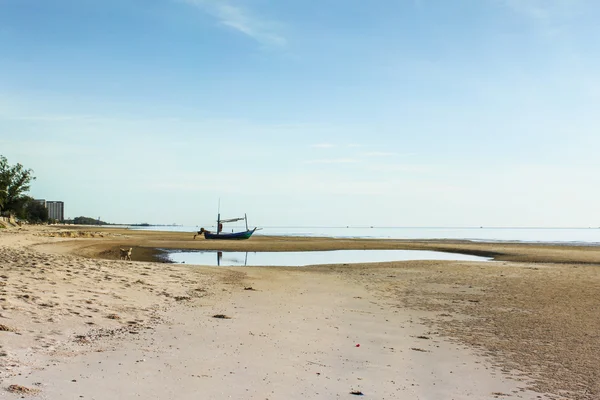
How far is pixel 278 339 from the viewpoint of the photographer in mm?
9766

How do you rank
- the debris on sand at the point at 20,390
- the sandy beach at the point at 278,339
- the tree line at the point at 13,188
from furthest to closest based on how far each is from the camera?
1. the tree line at the point at 13,188
2. the sandy beach at the point at 278,339
3. the debris on sand at the point at 20,390

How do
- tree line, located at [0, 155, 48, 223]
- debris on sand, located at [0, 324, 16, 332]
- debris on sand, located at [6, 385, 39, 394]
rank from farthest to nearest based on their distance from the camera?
1. tree line, located at [0, 155, 48, 223]
2. debris on sand, located at [0, 324, 16, 332]
3. debris on sand, located at [6, 385, 39, 394]

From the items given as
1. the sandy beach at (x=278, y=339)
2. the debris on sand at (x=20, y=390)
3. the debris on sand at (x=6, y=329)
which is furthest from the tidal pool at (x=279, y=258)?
the debris on sand at (x=20, y=390)

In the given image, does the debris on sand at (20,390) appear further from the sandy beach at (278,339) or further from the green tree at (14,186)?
the green tree at (14,186)

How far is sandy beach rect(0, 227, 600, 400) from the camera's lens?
22.6 feet

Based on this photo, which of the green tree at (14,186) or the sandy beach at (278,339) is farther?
the green tree at (14,186)

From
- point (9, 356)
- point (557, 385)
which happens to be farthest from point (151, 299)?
point (557, 385)

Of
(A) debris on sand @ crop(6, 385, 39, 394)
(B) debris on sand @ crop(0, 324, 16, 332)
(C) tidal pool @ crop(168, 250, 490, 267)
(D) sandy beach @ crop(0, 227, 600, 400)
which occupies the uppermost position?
(B) debris on sand @ crop(0, 324, 16, 332)

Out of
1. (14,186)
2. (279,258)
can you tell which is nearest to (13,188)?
(14,186)

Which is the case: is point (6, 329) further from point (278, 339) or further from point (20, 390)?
point (278, 339)

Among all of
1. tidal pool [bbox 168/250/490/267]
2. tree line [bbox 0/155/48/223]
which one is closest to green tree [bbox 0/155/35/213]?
tree line [bbox 0/155/48/223]

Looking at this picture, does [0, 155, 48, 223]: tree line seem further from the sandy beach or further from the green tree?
the sandy beach

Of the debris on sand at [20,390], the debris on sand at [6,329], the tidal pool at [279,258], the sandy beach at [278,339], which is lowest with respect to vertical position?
the tidal pool at [279,258]

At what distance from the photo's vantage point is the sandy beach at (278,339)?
6.90 m
